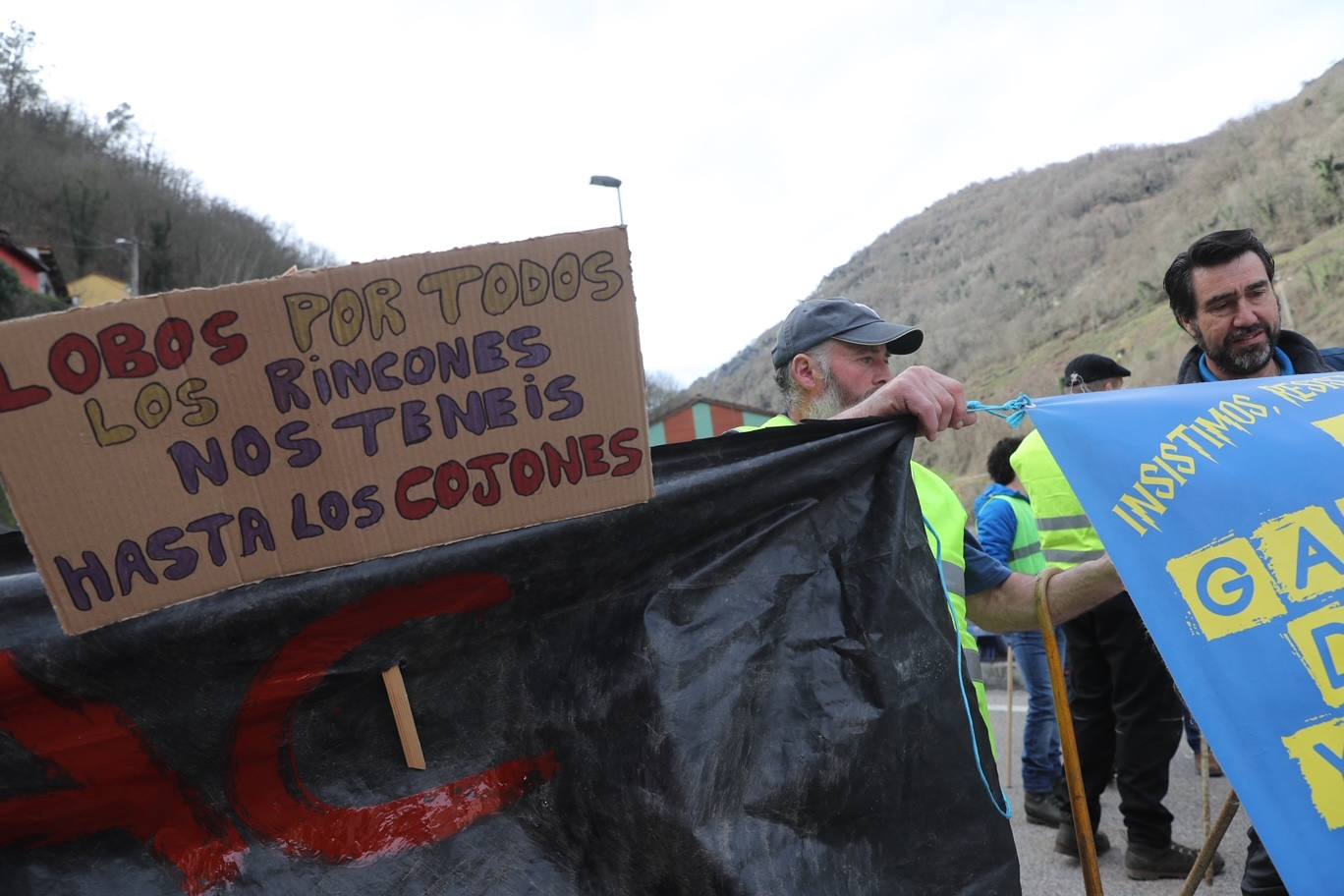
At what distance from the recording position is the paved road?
12.7 ft

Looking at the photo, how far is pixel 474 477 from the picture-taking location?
1645 millimetres

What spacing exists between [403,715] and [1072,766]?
4.75ft

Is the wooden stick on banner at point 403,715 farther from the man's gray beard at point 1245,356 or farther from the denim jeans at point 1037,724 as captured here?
the denim jeans at point 1037,724

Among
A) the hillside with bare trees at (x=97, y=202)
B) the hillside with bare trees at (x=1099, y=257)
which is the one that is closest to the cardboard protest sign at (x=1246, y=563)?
the hillside with bare trees at (x=1099, y=257)

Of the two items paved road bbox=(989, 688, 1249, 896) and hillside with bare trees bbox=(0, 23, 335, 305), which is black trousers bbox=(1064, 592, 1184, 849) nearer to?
paved road bbox=(989, 688, 1249, 896)

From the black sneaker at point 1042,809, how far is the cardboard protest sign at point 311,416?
406 cm

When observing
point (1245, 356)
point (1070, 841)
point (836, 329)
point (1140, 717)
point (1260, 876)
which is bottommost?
point (1070, 841)

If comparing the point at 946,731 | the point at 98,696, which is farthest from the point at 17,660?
the point at 946,731

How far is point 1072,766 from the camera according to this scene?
6.97ft

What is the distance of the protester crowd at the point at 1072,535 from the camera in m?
2.30

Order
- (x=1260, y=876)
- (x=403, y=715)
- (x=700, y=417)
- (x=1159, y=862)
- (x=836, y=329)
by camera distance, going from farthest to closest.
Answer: (x=700, y=417) < (x=1159, y=862) < (x=836, y=329) < (x=1260, y=876) < (x=403, y=715)

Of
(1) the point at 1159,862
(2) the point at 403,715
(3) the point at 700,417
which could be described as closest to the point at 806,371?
(2) the point at 403,715

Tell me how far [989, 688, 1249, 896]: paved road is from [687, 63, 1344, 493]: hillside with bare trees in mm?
6493

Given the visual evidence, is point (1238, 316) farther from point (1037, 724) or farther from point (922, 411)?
point (1037, 724)
